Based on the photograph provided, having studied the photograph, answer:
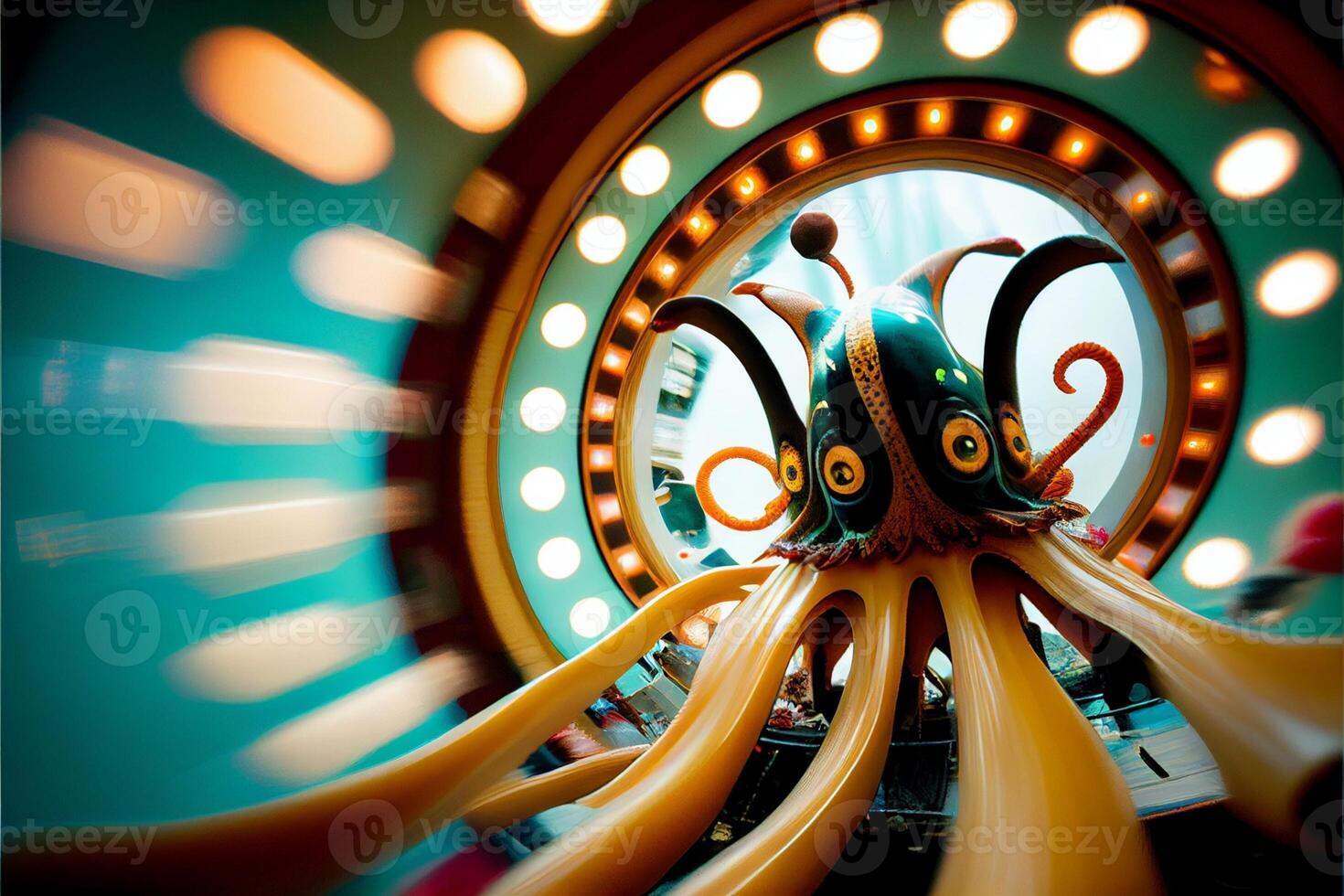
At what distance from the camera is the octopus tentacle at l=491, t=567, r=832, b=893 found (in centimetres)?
57

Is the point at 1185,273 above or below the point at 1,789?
above

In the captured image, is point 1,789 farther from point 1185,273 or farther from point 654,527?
point 1185,273

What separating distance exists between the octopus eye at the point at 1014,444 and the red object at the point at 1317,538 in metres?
0.46

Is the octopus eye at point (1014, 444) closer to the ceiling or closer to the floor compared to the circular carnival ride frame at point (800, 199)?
closer to the floor

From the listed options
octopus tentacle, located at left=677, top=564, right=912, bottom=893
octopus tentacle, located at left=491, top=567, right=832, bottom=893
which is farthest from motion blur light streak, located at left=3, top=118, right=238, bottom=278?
octopus tentacle, located at left=677, top=564, right=912, bottom=893

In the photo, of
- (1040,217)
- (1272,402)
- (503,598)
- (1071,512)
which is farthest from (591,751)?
(1040,217)

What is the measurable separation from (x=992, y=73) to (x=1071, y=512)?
89cm

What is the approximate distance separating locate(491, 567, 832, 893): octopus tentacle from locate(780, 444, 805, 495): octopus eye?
0.16 metres

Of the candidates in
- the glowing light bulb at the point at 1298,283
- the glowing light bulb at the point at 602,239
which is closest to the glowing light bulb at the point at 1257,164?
the glowing light bulb at the point at 1298,283

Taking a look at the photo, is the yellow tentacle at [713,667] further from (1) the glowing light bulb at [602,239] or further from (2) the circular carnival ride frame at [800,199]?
(1) the glowing light bulb at [602,239]

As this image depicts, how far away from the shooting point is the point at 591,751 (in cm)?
110

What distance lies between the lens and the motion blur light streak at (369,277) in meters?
0.97

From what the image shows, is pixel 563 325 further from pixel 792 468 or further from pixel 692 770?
pixel 692 770

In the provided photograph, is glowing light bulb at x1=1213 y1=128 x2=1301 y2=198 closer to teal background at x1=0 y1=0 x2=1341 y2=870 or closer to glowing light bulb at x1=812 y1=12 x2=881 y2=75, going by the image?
teal background at x1=0 y1=0 x2=1341 y2=870
